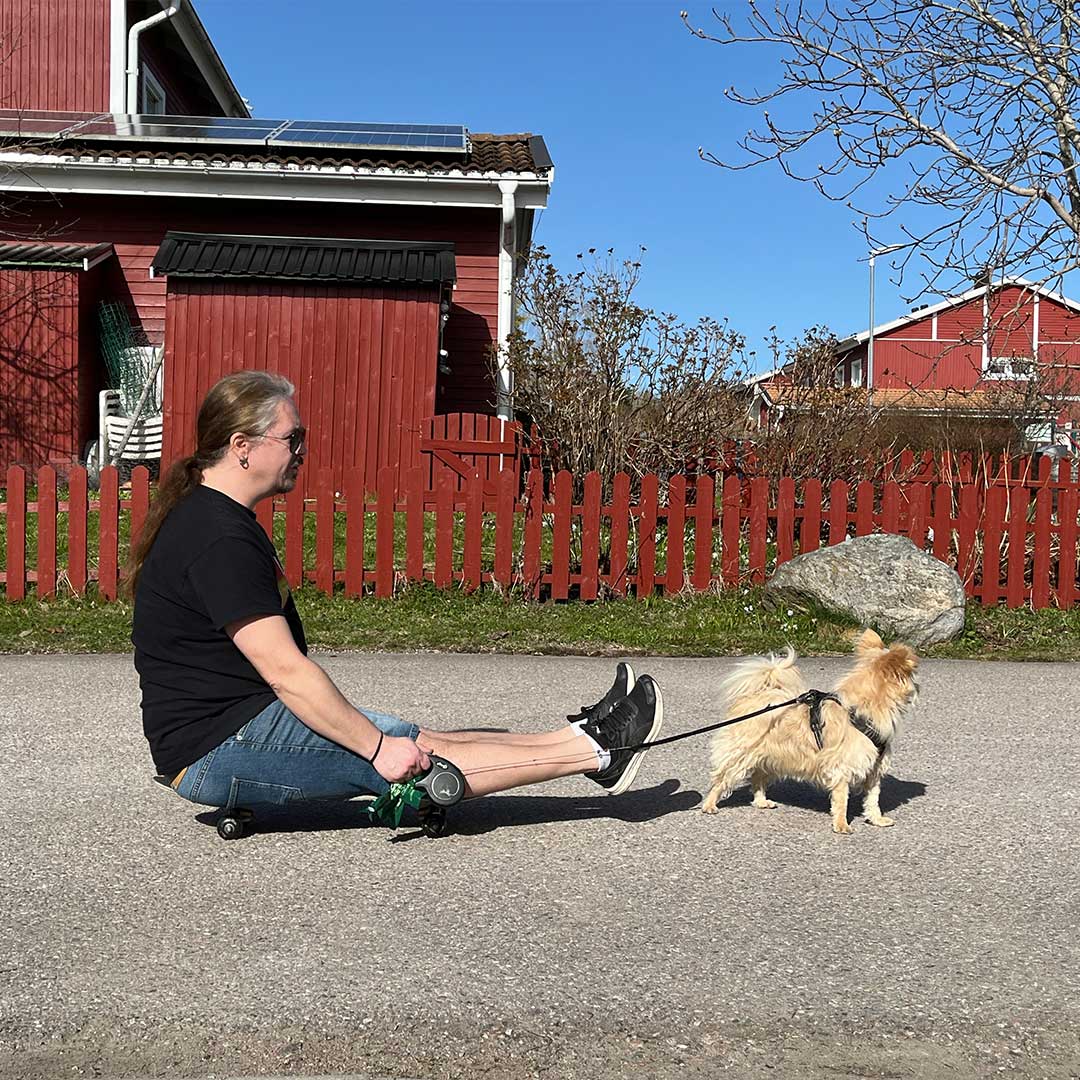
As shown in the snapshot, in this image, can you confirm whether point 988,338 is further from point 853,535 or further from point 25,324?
point 25,324

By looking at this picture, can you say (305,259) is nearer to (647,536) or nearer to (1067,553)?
(647,536)

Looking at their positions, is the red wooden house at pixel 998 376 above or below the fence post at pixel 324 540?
above

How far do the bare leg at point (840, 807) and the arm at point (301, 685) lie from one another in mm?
1715

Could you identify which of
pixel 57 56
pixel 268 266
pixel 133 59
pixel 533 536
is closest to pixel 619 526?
pixel 533 536

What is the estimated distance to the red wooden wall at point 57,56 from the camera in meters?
20.0

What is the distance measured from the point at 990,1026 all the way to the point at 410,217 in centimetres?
1592

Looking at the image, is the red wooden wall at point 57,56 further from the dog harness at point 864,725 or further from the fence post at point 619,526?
the dog harness at point 864,725

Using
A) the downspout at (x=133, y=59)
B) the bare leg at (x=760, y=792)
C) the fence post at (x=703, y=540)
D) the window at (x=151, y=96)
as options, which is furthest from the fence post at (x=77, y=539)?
the window at (x=151, y=96)

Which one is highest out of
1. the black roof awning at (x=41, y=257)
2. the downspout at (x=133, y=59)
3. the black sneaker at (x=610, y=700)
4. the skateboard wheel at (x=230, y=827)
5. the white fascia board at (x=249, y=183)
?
the downspout at (x=133, y=59)

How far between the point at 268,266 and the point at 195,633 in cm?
1229

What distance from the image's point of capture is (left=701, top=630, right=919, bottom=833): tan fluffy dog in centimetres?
477

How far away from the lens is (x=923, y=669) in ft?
27.8

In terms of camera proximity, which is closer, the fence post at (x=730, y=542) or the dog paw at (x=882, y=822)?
the dog paw at (x=882, y=822)

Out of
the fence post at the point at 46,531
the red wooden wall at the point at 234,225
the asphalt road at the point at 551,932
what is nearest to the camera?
the asphalt road at the point at 551,932
